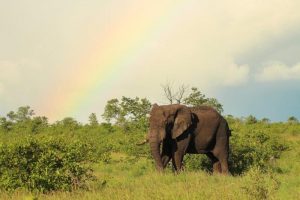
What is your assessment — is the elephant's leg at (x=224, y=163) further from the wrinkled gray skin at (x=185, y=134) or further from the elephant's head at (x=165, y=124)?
the elephant's head at (x=165, y=124)

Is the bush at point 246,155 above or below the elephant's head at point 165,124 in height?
below

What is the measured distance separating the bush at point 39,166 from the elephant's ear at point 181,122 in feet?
18.2

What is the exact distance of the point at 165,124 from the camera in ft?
51.7

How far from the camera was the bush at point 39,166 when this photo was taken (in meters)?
10.5

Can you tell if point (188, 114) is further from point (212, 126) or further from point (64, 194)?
point (64, 194)

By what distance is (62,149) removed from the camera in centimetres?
1100

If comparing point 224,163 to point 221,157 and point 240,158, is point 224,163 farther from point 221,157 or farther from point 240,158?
point 240,158

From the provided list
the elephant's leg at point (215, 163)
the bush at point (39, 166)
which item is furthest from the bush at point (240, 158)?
the bush at point (39, 166)

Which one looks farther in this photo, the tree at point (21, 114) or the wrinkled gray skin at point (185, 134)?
the tree at point (21, 114)

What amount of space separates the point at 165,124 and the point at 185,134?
841mm

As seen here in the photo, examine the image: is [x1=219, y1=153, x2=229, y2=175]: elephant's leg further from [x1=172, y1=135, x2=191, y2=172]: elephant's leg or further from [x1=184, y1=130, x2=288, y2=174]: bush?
[x1=172, y1=135, x2=191, y2=172]: elephant's leg

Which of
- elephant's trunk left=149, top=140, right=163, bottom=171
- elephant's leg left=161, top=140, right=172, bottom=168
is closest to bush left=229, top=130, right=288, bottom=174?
elephant's leg left=161, top=140, right=172, bottom=168

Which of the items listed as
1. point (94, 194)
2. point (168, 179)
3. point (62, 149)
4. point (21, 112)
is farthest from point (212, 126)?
point (21, 112)

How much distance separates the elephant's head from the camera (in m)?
15.4
